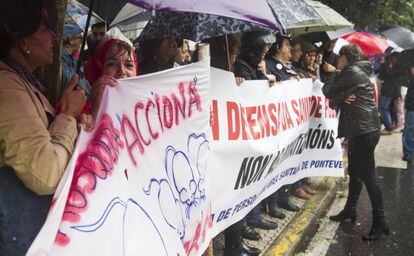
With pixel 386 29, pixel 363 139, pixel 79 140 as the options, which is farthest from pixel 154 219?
pixel 386 29

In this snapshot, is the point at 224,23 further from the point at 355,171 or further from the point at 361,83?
the point at 355,171

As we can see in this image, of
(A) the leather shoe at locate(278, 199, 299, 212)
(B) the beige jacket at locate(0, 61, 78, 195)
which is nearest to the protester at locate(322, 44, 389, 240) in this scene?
(A) the leather shoe at locate(278, 199, 299, 212)

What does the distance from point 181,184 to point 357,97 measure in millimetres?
2722

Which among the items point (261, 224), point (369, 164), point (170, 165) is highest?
point (170, 165)

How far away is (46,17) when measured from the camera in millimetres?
1789

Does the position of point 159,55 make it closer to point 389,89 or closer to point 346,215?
point 346,215

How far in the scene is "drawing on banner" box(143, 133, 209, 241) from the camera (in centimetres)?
215

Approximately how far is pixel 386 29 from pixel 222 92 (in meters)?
8.65

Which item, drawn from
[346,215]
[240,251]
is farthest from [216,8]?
[346,215]

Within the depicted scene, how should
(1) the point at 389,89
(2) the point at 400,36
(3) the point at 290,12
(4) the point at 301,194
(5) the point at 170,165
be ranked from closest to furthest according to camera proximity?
(5) the point at 170,165
(3) the point at 290,12
(4) the point at 301,194
(2) the point at 400,36
(1) the point at 389,89

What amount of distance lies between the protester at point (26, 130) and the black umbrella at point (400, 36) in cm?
874

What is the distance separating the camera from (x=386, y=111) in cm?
1030

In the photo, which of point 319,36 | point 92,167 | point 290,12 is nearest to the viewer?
point 92,167

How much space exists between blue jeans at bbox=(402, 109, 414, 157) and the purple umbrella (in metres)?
6.61
